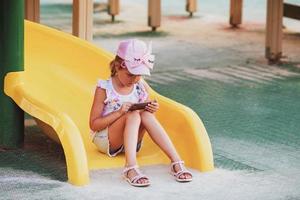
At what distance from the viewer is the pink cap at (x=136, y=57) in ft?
16.7

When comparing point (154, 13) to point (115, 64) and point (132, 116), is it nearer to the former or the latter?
point (115, 64)

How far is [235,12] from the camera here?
1073 cm

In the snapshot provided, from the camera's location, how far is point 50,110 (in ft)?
16.8

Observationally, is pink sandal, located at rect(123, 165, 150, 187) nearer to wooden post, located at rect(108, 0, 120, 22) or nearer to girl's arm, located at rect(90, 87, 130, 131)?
girl's arm, located at rect(90, 87, 130, 131)

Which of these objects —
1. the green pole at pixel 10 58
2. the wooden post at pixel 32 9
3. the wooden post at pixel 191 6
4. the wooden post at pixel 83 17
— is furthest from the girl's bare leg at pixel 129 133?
the wooden post at pixel 191 6

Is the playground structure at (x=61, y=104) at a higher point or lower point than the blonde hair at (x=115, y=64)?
lower

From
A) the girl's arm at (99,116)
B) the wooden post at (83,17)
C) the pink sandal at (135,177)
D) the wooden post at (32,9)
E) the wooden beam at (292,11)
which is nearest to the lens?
the pink sandal at (135,177)

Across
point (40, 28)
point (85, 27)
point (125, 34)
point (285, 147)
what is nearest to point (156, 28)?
point (125, 34)

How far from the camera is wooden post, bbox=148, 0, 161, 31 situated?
10.3m

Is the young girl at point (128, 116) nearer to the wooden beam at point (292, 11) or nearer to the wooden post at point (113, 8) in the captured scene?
the wooden beam at point (292, 11)

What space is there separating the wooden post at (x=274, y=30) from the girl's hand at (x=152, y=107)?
3613 mm

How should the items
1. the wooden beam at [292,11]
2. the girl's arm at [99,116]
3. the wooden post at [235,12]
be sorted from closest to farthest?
the girl's arm at [99,116] → the wooden beam at [292,11] → the wooden post at [235,12]

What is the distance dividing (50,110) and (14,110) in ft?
1.74

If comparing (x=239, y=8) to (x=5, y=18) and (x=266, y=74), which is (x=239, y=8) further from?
(x=5, y=18)
